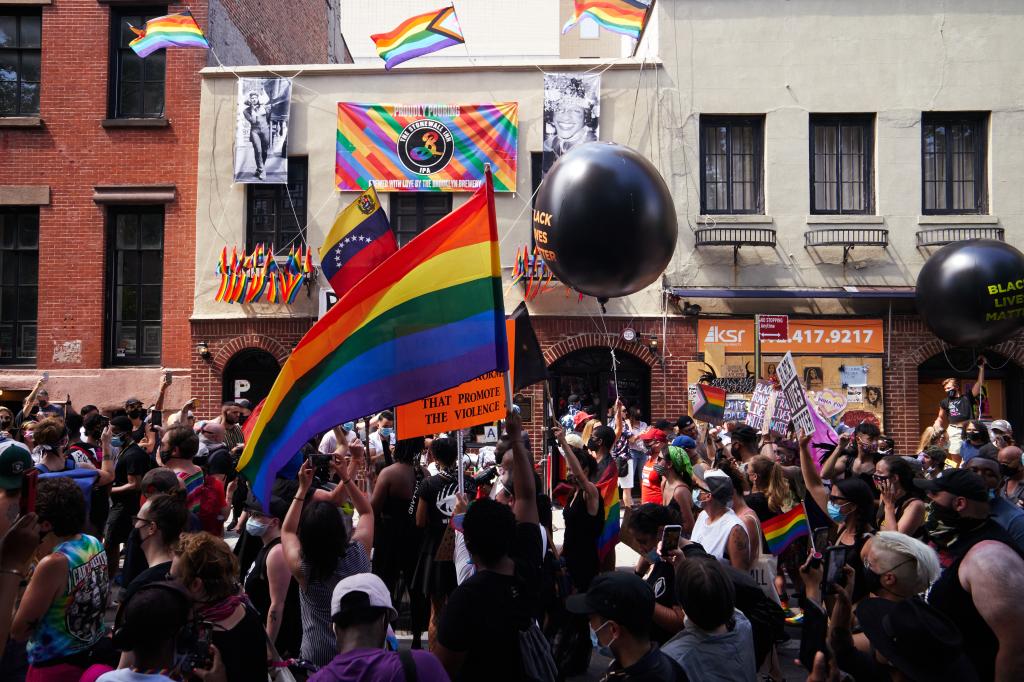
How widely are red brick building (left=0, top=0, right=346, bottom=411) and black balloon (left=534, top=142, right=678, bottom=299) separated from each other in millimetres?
10284

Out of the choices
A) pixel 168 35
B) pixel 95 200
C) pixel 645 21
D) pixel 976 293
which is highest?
pixel 645 21

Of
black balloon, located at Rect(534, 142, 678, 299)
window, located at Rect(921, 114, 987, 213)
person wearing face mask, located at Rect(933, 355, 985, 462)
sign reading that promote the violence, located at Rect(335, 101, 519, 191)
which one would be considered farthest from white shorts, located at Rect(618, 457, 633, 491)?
window, located at Rect(921, 114, 987, 213)

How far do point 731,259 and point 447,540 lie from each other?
11.5 m

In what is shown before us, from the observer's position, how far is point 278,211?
16109mm

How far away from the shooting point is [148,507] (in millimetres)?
4273

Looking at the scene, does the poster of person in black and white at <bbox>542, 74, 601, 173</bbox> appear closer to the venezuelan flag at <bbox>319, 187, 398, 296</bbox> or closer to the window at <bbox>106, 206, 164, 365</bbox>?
the window at <bbox>106, 206, 164, 365</bbox>

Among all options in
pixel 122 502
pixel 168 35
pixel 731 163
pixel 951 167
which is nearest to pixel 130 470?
pixel 122 502

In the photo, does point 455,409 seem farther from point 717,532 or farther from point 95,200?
point 95,200

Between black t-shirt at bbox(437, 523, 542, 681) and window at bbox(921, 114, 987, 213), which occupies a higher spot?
window at bbox(921, 114, 987, 213)

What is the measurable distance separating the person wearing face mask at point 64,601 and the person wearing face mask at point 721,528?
10.5ft

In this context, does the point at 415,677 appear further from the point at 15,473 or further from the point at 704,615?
the point at 15,473

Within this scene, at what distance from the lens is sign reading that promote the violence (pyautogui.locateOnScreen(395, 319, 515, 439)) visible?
538 cm

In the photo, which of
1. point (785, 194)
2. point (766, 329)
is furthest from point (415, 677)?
point (785, 194)

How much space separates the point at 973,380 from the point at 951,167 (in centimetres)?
401
